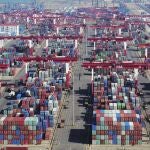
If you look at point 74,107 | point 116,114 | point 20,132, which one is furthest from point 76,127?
point 74,107

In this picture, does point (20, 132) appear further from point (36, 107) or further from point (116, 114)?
point (116, 114)

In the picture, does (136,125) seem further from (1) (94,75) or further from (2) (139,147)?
(1) (94,75)

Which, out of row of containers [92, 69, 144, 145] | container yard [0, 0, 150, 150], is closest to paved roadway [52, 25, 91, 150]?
container yard [0, 0, 150, 150]

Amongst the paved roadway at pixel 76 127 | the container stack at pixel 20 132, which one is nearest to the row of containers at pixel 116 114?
the paved roadway at pixel 76 127

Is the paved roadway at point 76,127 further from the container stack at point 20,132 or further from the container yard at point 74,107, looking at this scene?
the container stack at point 20,132

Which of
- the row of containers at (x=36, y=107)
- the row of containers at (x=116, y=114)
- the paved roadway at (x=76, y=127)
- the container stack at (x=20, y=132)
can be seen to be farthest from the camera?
the row of containers at (x=36, y=107)
